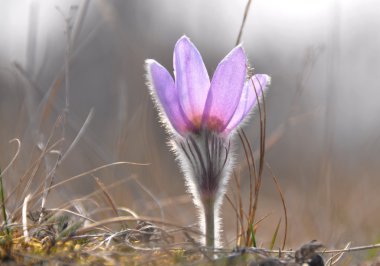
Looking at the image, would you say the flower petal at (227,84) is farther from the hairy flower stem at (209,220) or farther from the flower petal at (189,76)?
the hairy flower stem at (209,220)

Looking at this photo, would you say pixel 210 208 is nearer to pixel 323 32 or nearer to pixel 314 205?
pixel 314 205

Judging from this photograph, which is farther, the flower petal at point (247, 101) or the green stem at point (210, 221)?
the flower petal at point (247, 101)

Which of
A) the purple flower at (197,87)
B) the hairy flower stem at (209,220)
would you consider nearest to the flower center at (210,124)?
the purple flower at (197,87)

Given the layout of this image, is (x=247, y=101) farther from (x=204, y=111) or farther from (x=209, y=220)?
(x=209, y=220)

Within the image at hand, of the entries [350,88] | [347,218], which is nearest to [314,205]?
[347,218]

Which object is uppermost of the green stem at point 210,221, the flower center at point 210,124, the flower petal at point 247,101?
the flower petal at point 247,101
